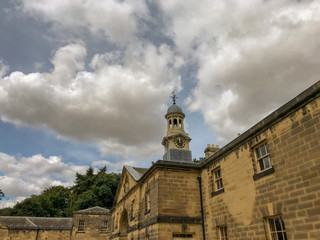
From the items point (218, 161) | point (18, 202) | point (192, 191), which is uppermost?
point (18, 202)

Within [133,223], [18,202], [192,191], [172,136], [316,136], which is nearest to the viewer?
[316,136]

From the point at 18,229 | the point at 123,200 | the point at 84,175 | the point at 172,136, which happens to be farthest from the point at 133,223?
the point at 84,175

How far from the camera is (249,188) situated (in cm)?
1095

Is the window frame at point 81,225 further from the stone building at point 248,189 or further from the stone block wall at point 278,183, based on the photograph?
the stone block wall at point 278,183

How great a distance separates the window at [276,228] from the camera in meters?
8.96

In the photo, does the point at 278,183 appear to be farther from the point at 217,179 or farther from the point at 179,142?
the point at 179,142

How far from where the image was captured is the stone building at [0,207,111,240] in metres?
32.8

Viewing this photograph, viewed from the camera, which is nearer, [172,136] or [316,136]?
[316,136]

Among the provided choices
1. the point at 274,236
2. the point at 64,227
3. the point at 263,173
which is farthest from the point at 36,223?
the point at 263,173

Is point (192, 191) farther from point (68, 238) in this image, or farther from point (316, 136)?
Result: point (68, 238)

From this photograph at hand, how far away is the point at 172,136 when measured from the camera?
24.1 m

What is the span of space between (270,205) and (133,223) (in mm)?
12876

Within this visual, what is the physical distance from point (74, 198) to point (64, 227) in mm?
16782

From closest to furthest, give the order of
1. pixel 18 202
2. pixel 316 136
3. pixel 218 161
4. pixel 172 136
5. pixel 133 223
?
1. pixel 316 136
2. pixel 218 161
3. pixel 133 223
4. pixel 172 136
5. pixel 18 202
